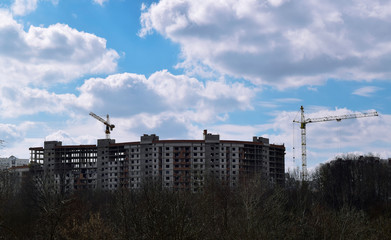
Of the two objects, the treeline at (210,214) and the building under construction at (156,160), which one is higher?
the building under construction at (156,160)

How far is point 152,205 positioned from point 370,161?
109 metres

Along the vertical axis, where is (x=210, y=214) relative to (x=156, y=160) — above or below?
below

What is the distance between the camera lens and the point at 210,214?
2028 inches

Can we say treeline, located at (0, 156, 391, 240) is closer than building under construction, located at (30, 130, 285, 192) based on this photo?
Yes

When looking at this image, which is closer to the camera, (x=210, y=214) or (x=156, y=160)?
(x=210, y=214)

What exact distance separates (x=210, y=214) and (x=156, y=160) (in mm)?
96104

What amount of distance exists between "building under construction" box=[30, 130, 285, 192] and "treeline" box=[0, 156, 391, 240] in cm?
2766

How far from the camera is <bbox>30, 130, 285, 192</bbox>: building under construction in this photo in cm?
14488

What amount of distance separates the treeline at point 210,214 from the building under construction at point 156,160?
27656mm

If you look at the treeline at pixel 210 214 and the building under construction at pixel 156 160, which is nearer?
the treeline at pixel 210 214

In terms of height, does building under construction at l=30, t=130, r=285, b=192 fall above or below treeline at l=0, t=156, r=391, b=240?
above

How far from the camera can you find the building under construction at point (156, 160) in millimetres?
144875

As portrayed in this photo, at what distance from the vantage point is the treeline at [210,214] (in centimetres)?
2916

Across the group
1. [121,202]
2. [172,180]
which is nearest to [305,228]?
[121,202]
